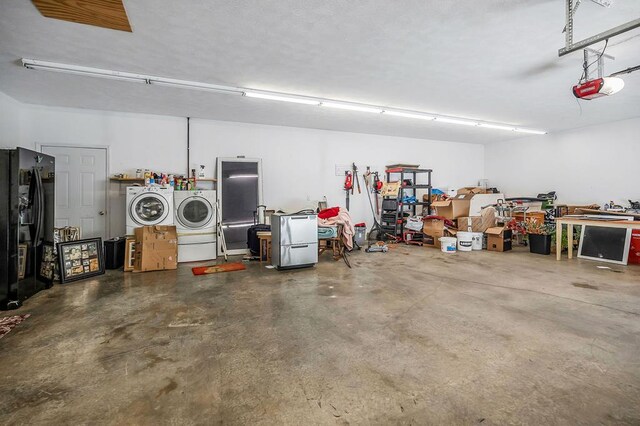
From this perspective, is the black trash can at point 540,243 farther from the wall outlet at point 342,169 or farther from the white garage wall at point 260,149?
the wall outlet at point 342,169

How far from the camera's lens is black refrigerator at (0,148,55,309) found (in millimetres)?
3178

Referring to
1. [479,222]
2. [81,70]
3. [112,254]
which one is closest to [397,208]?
[479,222]

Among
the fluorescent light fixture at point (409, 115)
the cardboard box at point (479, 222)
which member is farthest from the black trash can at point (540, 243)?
the fluorescent light fixture at point (409, 115)

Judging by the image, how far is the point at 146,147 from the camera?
5844 millimetres

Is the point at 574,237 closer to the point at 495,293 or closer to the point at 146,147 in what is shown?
the point at 495,293

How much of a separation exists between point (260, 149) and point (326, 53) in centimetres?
366

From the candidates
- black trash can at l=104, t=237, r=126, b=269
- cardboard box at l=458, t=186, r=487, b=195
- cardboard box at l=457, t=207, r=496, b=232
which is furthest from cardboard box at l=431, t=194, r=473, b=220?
black trash can at l=104, t=237, r=126, b=269

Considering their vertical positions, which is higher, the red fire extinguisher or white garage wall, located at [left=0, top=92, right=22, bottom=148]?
white garage wall, located at [left=0, top=92, right=22, bottom=148]

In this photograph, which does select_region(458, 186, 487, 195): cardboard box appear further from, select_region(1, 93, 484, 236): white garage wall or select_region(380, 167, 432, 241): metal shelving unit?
select_region(380, 167, 432, 241): metal shelving unit

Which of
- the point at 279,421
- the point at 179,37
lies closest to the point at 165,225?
the point at 179,37

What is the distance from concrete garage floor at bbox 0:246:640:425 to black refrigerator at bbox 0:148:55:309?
11.4 inches

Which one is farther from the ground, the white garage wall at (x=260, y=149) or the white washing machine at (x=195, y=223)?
the white garage wall at (x=260, y=149)

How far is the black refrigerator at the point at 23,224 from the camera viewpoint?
10.4 ft

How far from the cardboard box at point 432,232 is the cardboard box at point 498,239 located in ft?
3.22
